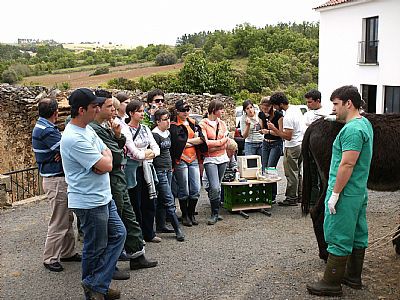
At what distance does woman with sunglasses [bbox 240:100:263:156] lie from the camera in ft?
26.4

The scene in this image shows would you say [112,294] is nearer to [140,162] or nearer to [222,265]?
[222,265]

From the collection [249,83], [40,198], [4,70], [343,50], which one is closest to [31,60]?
[4,70]

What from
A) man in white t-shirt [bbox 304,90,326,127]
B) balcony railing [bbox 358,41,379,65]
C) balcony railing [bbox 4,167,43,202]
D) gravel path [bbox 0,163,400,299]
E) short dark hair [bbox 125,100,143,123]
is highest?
balcony railing [bbox 358,41,379,65]

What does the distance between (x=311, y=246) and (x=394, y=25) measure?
15.4 m

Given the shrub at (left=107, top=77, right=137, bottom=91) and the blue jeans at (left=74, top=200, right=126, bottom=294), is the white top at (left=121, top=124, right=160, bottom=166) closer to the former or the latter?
the blue jeans at (left=74, top=200, right=126, bottom=294)

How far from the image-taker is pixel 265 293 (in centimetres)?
454

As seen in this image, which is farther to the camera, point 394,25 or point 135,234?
point 394,25

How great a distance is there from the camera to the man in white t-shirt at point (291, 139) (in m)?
7.44

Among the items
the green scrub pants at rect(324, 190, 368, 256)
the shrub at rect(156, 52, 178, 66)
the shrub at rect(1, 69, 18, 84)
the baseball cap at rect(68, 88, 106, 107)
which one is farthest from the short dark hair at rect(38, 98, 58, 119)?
the shrub at rect(156, 52, 178, 66)

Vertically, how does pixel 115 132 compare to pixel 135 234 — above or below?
above

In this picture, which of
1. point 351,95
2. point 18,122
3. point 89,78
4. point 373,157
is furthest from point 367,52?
point 89,78

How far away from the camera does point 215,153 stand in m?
6.83

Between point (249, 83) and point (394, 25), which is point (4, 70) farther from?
point (394, 25)

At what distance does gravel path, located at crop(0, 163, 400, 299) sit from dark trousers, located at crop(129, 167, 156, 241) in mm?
218
